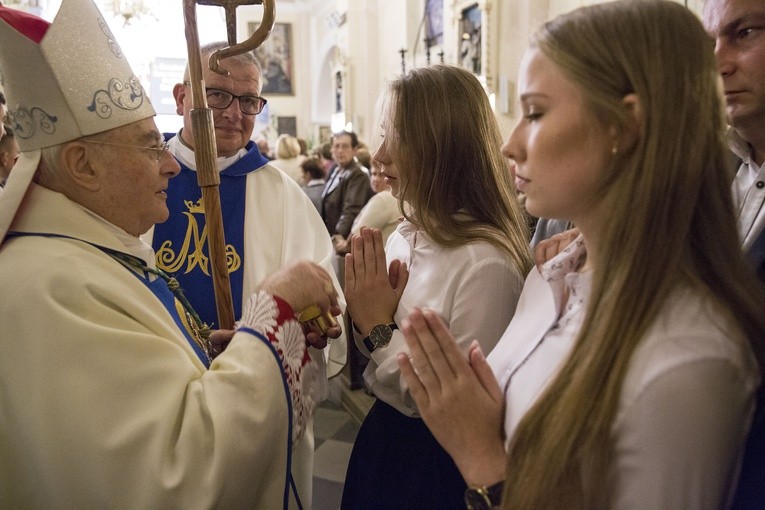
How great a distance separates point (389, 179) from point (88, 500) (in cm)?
114

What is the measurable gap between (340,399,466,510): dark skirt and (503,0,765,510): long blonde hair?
1.83 ft

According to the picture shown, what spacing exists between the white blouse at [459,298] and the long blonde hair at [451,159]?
0.06 metres

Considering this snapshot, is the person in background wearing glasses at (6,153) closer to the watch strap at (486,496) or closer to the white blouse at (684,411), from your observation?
the watch strap at (486,496)

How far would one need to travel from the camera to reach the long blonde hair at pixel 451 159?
1620 mm

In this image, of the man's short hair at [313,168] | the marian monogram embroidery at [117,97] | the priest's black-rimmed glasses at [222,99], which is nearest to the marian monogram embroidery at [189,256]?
the priest's black-rimmed glasses at [222,99]

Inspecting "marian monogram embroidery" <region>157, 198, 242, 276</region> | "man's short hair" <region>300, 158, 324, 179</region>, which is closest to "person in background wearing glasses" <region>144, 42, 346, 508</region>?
"marian monogram embroidery" <region>157, 198, 242, 276</region>

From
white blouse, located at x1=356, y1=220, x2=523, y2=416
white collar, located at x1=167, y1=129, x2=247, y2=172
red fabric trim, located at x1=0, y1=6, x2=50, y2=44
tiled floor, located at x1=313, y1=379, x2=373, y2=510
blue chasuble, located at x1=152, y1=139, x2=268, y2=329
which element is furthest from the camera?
tiled floor, located at x1=313, y1=379, x2=373, y2=510

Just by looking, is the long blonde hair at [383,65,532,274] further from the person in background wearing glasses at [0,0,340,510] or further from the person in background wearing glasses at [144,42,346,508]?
the person in background wearing glasses at [144,42,346,508]

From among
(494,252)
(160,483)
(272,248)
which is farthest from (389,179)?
(160,483)

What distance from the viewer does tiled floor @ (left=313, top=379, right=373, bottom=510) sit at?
3.20 meters

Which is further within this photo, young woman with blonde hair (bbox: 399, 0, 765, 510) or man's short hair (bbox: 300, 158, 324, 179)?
man's short hair (bbox: 300, 158, 324, 179)

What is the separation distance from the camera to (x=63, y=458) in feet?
3.91

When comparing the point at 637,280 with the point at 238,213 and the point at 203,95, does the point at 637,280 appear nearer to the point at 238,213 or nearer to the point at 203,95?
the point at 203,95

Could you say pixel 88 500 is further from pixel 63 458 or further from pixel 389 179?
pixel 389 179
